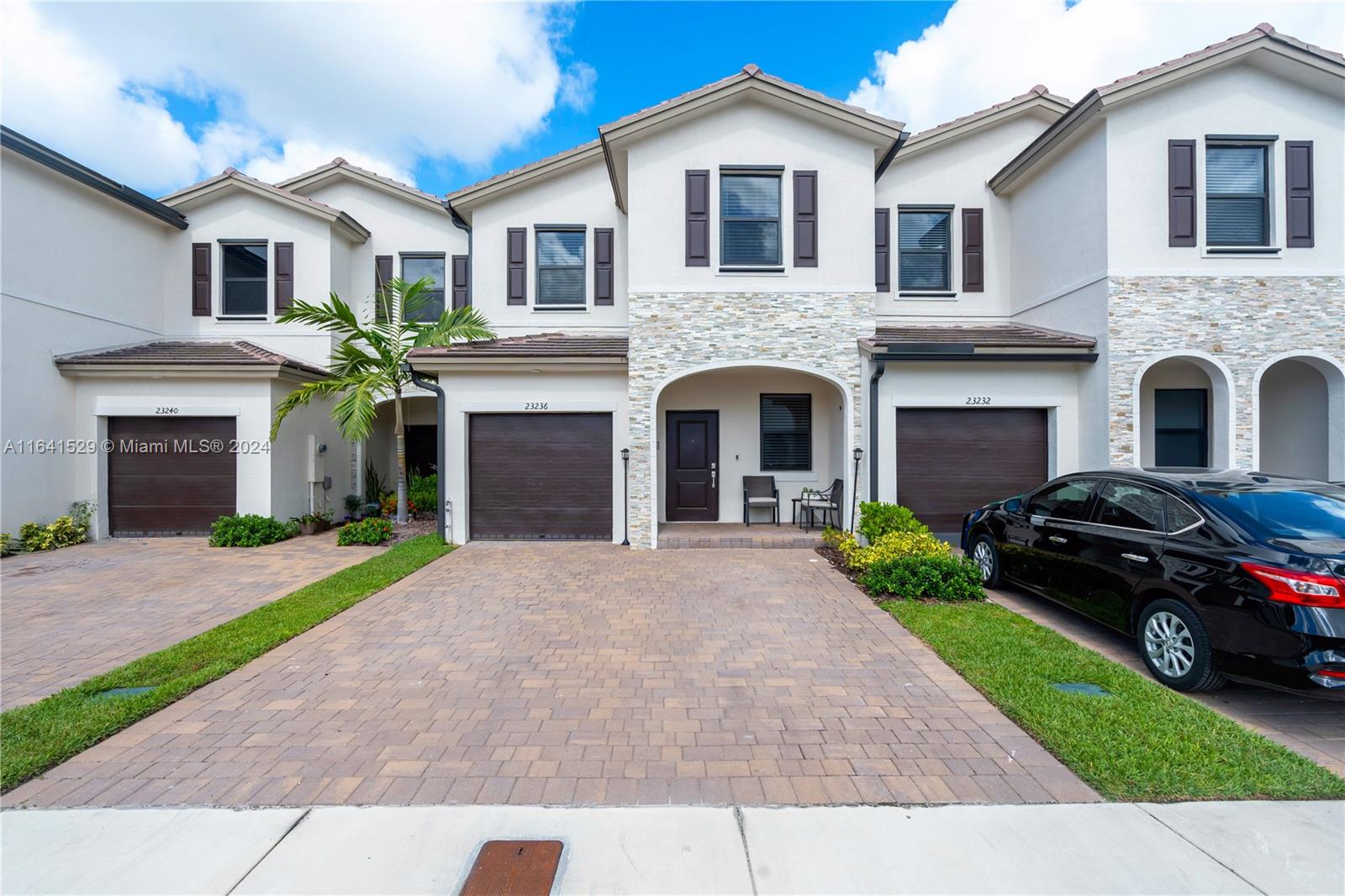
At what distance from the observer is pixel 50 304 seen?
11.3 m

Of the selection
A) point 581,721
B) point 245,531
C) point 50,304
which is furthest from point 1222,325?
point 50,304

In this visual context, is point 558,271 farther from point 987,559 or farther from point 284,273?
point 987,559

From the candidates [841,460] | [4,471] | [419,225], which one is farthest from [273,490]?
[841,460]

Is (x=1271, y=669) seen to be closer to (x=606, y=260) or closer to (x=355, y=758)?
(x=355, y=758)

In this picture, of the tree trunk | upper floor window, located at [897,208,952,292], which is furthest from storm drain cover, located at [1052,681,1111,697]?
the tree trunk

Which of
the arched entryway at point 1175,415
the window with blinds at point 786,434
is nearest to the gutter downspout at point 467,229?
the window with blinds at point 786,434

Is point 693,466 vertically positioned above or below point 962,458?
below

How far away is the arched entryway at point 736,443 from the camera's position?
1225 cm

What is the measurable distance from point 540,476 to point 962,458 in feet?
25.8

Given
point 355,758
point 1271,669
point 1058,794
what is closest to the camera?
point 1058,794

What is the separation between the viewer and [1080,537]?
5.96 m

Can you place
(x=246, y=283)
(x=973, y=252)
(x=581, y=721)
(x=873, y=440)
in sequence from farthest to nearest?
(x=246, y=283), (x=973, y=252), (x=873, y=440), (x=581, y=721)

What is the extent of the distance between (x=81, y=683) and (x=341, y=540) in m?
6.40

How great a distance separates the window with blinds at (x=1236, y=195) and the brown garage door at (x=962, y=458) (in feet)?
13.6
